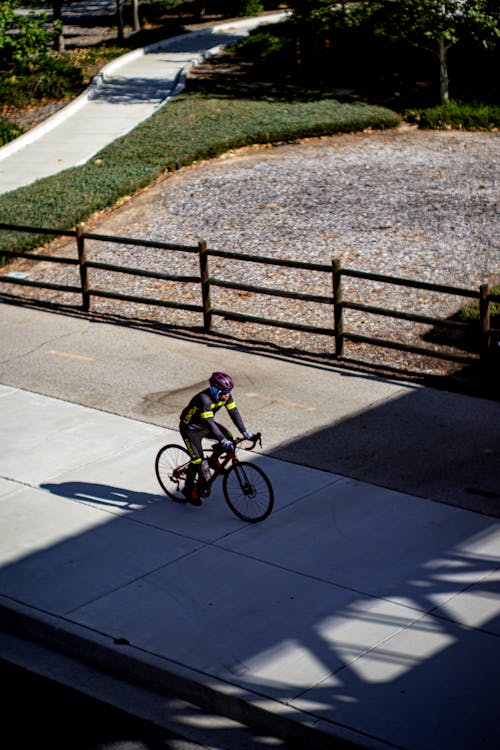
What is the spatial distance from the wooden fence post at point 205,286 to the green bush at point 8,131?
47.0 ft

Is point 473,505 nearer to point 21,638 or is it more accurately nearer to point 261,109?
point 21,638

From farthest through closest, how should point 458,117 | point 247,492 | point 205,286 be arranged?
point 458,117 < point 205,286 < point 247,492

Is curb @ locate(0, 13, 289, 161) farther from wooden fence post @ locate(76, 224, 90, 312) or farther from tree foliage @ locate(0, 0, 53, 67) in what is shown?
wooden fence post @ locate(76, 224, 90, 312)

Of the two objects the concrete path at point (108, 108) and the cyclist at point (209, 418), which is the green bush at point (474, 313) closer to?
the cyclist at point (209, 418)

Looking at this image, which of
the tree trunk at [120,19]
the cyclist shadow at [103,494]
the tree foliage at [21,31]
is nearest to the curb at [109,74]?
the tree trunk at [120,19]

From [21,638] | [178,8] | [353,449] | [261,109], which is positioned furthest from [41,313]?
[178,8]

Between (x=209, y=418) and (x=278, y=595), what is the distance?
1.95 meters

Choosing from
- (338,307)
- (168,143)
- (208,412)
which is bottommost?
(338,307)

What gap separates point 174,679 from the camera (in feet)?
24.9

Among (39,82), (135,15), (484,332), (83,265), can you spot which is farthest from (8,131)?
(484,332)

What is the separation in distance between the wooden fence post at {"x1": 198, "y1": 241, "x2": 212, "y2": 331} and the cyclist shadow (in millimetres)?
5210

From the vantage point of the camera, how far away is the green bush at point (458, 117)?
89.0 feet

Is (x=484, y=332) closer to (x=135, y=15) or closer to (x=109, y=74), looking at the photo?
(x=109, y=74)

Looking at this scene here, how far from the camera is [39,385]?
46.1 feet
